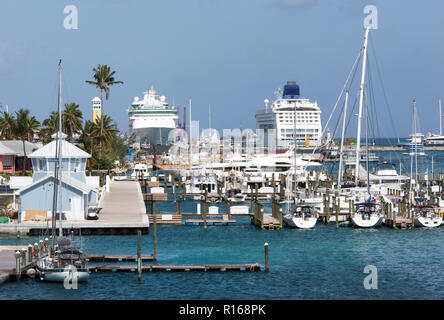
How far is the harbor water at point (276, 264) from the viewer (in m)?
39.3

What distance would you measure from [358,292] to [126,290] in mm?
11436

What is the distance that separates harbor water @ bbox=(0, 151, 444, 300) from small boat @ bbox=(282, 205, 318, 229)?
2.49 ft

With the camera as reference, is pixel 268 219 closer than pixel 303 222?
No

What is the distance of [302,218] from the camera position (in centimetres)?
6225

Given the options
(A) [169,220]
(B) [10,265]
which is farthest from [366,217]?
(B) [10,265]

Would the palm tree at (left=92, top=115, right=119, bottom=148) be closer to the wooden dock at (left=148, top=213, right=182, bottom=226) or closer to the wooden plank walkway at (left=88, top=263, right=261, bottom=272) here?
the wooden dock at (left=148, top=213, right=182, bottom=226)

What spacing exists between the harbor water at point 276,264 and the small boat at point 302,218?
76 centimetres

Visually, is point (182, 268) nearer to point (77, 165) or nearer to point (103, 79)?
point (77, 165)

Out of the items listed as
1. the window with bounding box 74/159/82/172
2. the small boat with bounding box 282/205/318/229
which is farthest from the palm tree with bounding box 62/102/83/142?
the small boat with bounding box 282/205/318/229

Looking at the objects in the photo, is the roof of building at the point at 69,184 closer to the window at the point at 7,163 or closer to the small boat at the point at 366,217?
the small boat at the point at 366,217

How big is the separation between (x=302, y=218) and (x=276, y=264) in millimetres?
15201

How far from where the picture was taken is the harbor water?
129 ft

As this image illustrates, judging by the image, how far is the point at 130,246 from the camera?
52.1m
